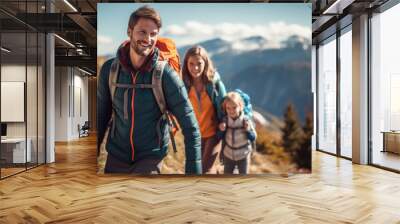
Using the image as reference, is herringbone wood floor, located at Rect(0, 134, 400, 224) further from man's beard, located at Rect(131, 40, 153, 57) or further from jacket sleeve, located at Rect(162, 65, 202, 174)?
man's beard, located at Rect(131, 40, 153, 57)

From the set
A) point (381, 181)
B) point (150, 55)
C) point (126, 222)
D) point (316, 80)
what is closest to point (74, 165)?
point (150, 55)

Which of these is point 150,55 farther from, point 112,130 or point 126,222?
point 126,222

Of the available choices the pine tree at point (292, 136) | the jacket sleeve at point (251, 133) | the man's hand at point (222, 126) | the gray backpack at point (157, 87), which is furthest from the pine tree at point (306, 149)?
the gray backpack at point (157, 87)

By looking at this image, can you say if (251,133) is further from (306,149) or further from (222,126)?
(306,149)

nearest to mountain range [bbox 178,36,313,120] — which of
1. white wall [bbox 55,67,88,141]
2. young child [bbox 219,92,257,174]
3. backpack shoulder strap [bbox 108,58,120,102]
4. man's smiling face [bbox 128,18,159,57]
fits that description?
young child [bbox 219,92,257,174]

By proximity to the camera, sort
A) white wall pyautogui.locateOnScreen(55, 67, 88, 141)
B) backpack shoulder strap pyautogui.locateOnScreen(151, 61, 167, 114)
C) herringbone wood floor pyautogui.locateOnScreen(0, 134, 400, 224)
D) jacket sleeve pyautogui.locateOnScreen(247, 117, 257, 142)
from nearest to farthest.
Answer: herringbone wood floor pyautogui.locateOnScreen(0, 134, 400, 224) → backpack shoulder strap pyautogui.locateOnScreen(151, 61, 167, 114) → jacket sleeve pyautogui.locateOnScreen(247, 117, 257, 142) → white wall pyautogui.locateOnScreen(55, 67, 88, 141)

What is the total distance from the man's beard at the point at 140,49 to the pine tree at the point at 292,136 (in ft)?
7.86

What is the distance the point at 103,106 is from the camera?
6.21 m

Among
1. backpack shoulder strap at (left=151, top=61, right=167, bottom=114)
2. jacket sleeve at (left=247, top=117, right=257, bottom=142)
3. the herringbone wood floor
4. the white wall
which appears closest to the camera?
the herringbone wood floor

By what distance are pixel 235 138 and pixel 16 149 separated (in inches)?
146

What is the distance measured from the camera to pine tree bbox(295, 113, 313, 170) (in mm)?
6246

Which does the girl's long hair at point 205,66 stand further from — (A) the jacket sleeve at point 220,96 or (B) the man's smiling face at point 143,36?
(B) the man's smiling face at point 143,36

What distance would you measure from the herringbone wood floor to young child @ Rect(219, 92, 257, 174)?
257 millimetres

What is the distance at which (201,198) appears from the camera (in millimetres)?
4758
